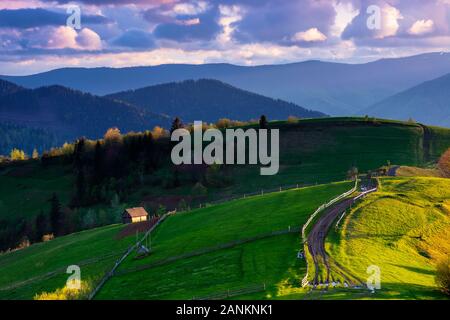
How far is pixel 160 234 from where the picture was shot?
358 ft

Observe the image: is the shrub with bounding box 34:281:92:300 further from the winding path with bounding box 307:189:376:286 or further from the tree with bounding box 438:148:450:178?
the tree with bounding box 438:148:450:178

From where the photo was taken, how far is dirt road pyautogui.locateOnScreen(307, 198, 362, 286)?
66575 mm

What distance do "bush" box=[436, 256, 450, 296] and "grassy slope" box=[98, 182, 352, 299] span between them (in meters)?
13.6

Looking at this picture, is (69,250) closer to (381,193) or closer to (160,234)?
(160,234)

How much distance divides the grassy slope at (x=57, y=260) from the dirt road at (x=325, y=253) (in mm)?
29102

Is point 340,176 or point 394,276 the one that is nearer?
point 394,276

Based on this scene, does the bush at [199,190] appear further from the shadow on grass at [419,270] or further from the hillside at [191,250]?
the shadow on grass at [419,270]

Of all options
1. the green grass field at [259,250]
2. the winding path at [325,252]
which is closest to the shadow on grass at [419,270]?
the green grass field at [259,250]

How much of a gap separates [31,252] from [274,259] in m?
63.6

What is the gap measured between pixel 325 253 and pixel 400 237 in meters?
13.9

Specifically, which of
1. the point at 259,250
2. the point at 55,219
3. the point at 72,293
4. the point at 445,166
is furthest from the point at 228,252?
the point at 55,219

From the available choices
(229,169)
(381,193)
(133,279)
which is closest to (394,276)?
(133,279)

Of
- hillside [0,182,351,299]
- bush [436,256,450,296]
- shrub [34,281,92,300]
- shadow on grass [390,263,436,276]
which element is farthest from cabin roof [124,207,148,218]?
bush [436,256,450,296]

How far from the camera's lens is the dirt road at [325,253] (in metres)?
66.6
